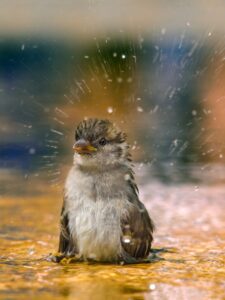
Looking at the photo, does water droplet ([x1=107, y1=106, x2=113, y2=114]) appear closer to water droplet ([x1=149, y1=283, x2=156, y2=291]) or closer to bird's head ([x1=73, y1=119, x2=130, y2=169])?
bird's head ([x1=73, y1=119, x2=130, y2=169])

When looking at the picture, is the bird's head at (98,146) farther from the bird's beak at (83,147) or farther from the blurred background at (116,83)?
the blurred background at (116,83)

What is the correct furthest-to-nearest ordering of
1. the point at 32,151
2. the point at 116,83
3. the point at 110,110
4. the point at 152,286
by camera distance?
the point at 116,83 → the point at 110,110 → the point at 32,151 → the point at 152,286

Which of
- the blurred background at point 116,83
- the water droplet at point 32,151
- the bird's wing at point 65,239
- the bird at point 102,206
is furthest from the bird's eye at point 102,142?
the water droplet at point 32,151

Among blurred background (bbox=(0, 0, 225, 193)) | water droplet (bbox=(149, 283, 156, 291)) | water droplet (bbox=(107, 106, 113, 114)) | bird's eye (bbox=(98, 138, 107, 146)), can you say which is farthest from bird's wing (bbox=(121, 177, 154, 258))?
water droplet (bbox=(107, 106, 113, 114))

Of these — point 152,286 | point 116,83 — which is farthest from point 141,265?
point 116,83

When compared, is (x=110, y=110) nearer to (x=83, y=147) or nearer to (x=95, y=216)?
(x=83, y=147)
